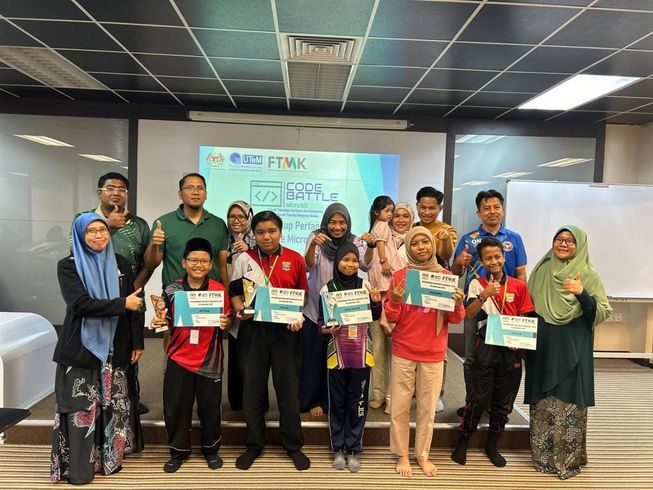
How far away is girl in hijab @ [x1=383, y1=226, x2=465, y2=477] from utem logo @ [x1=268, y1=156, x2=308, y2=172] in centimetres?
268

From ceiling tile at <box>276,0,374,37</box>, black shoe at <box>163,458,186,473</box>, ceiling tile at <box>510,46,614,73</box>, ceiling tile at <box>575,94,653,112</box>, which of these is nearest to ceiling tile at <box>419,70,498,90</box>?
ceiling tile at <box>510,46,614,73</box>

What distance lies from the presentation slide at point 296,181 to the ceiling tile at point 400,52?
163 centimetres

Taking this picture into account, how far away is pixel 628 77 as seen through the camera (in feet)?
11.7

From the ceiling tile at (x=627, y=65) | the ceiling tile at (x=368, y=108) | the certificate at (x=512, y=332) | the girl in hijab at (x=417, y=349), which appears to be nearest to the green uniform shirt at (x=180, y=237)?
the girl in hijab at (x=417, y=349)

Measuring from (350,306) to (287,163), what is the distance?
288 centimetres

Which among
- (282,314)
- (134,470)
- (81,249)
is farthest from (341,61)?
(134,470)

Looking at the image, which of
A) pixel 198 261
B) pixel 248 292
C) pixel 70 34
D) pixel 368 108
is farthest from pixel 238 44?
pixel 368 108

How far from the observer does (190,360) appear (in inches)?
94.1

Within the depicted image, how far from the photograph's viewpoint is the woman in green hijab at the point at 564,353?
8.27 feet

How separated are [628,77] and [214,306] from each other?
12.4 ft

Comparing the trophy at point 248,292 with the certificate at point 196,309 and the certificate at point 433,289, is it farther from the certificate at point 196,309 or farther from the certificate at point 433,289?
the certificate at point 433,289

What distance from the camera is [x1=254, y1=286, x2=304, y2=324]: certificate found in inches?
93.7

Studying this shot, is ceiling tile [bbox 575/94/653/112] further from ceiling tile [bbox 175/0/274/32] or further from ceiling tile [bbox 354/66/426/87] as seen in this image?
ceiling tile [bbox 175/0/274/32]

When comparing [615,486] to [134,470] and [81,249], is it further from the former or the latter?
[81,249]
